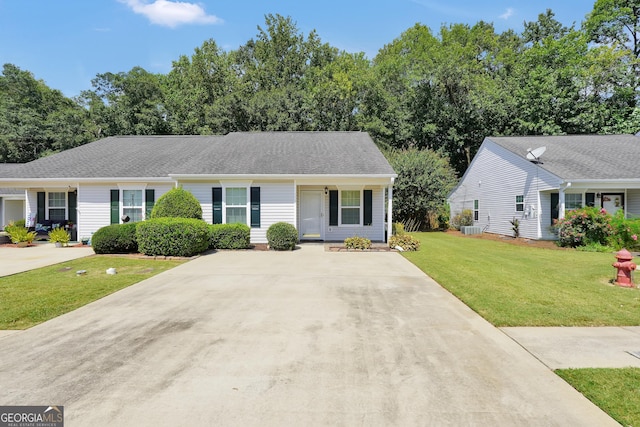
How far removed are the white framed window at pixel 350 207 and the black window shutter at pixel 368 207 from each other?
217mm

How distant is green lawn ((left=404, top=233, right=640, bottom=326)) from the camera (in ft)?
17.3

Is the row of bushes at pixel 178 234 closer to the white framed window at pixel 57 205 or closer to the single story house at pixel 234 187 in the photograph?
the single story house at pixel 234 187

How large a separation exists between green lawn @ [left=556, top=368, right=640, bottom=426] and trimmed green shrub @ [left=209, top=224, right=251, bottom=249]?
10822 millimetres

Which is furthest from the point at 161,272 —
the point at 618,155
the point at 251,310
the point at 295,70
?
the point at 295,70

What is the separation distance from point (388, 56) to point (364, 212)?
1170 inches

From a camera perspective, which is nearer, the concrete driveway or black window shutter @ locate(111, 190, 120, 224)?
the concrete driveway

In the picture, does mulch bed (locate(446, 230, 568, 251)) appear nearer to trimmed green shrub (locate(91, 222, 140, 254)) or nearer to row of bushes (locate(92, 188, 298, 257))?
row of bushes (locate(92, 188, 298, 257))

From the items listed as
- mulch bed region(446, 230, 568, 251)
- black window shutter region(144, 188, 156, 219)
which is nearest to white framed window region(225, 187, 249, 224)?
black window shutter region(144, 188, 156, 219)

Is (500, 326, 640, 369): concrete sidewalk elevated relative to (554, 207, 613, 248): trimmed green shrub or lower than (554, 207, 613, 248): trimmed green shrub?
lower

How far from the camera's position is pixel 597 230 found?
1346 centimetres

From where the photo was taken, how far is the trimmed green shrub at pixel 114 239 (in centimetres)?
1117

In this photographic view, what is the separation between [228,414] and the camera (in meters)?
2.80

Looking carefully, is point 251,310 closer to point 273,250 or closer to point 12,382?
point 12,382

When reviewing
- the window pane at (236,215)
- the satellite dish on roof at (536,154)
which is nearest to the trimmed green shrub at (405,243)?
the window pane at (236,215)
